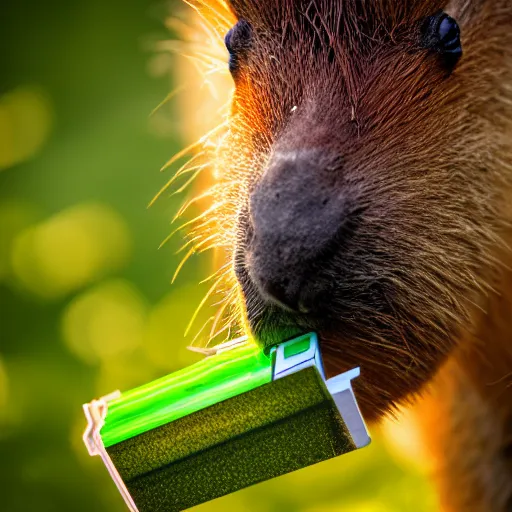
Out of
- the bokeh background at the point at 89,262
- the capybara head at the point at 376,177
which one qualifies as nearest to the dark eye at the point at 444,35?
the capybara head at the point at 376,177

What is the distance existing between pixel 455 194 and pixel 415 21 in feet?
0.76

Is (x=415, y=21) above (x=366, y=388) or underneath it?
above

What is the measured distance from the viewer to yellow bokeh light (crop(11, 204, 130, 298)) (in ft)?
7.54

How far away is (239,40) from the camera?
48.3 inches

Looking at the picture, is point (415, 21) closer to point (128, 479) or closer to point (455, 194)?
point (455, 194)

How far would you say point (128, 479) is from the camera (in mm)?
1089

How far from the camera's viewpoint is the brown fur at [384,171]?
1.04 metres

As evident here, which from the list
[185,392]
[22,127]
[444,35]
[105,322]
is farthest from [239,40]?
[22,127]

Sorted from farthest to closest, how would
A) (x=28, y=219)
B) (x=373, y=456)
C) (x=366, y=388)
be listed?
1. (x=28, y=219)
2. (x=373, y=456)
3. (x=366, y=388)

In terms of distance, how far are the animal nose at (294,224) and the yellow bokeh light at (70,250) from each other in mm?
1352

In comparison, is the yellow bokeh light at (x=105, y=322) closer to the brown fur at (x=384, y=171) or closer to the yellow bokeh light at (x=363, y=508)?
the yellow bokeh light at (x=363, y=508)

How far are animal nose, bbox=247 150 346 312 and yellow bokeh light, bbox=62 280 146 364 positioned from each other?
50.0 inches

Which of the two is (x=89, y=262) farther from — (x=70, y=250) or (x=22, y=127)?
(x=22, y=127)

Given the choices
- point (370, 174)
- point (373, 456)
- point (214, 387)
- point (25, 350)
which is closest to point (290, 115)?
point (370, 174)
